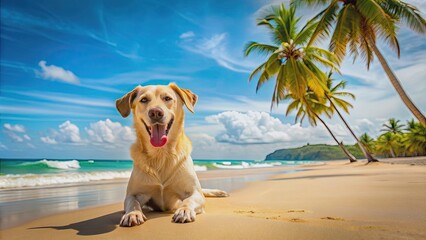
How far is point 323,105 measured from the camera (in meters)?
30.3

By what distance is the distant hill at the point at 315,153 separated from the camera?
10850 centimetres

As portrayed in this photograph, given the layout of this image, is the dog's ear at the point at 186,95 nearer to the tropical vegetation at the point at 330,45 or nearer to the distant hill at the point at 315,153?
the tropical vegetation at the point at 330,45

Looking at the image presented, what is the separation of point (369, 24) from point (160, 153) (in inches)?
584

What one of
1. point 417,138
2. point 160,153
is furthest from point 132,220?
point 417,138

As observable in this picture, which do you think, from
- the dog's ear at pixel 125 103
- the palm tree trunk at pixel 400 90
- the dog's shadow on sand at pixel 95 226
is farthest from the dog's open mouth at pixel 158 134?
the palm tree trunk at pixel 400 90

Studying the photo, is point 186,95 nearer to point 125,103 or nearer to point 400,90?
point 125,103

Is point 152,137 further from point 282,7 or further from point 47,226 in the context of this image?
point 282,7


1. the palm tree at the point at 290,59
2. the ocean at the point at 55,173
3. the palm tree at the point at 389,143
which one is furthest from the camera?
the palm tree at the point at 389,143

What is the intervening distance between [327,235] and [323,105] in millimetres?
29769

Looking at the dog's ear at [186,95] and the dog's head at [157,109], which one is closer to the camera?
the dog's head at [157,109]

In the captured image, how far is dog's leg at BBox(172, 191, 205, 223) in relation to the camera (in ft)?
9.85

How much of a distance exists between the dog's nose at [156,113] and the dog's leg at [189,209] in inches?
38.7

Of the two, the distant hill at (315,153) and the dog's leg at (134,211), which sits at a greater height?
the dog's leg at (134,211)

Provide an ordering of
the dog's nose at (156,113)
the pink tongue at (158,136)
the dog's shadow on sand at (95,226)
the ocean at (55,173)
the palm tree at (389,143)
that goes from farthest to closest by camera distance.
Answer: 1. the palm tree at (389,143)
2. the ocean at (55,173)
3. the pink tongue at (158,136)
4. the dog's nose at (156,113)
5. the dog's shadow on sand at (95,226)
